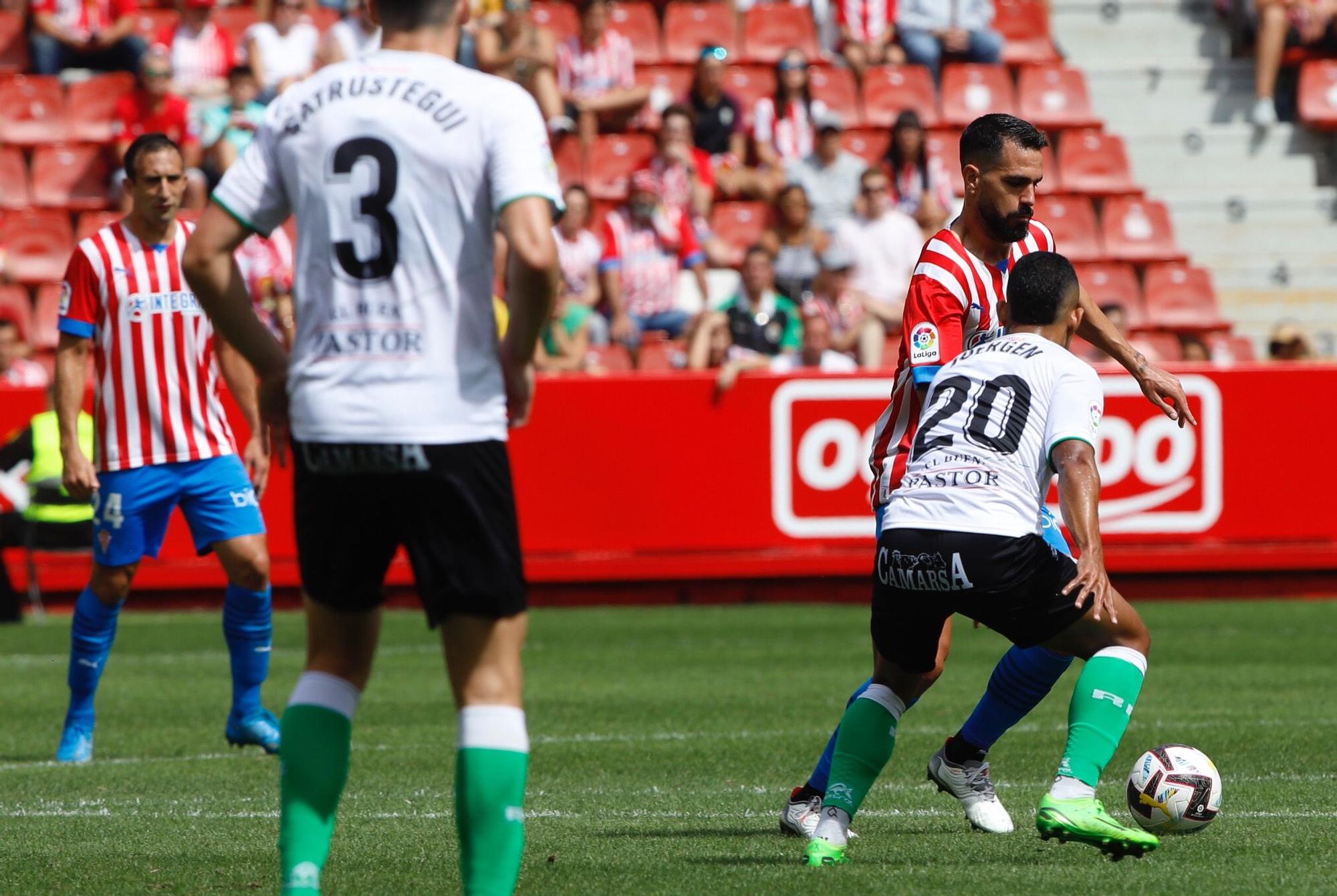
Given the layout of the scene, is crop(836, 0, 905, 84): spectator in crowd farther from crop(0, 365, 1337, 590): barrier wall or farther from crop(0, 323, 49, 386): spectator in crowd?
crop(0, 323, 49, 386): spectator in crowd

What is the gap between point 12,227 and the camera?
17.3 meters

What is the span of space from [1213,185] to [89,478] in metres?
14.6

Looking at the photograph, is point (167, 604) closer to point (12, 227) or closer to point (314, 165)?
point (12, 227)

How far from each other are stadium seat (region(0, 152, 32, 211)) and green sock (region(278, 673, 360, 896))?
1467 centimetres

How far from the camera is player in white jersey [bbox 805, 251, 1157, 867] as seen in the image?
5383mm

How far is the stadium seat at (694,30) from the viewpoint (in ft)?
64.2

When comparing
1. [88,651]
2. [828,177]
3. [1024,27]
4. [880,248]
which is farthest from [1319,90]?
[88,651]

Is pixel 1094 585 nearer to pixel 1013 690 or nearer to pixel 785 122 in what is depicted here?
pixel 1013 690

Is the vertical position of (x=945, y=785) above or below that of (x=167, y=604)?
above

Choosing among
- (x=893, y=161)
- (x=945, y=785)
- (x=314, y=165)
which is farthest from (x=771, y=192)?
(x=314, y=165)

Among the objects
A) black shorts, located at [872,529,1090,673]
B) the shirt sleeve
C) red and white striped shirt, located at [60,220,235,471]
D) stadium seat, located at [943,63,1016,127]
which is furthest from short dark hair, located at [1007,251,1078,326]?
stadium seat, located at [943,63,1016,127]

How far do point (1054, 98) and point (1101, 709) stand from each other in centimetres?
1494

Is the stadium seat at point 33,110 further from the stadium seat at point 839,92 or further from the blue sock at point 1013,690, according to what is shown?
the blue sock at point 1013,690

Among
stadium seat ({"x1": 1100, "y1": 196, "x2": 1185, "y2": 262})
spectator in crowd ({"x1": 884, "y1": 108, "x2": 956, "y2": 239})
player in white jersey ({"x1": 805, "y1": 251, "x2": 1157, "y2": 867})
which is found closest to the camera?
player in white jersey ({"x1": 805, "y1": 251, "x2": 1157, "y2": 867})
